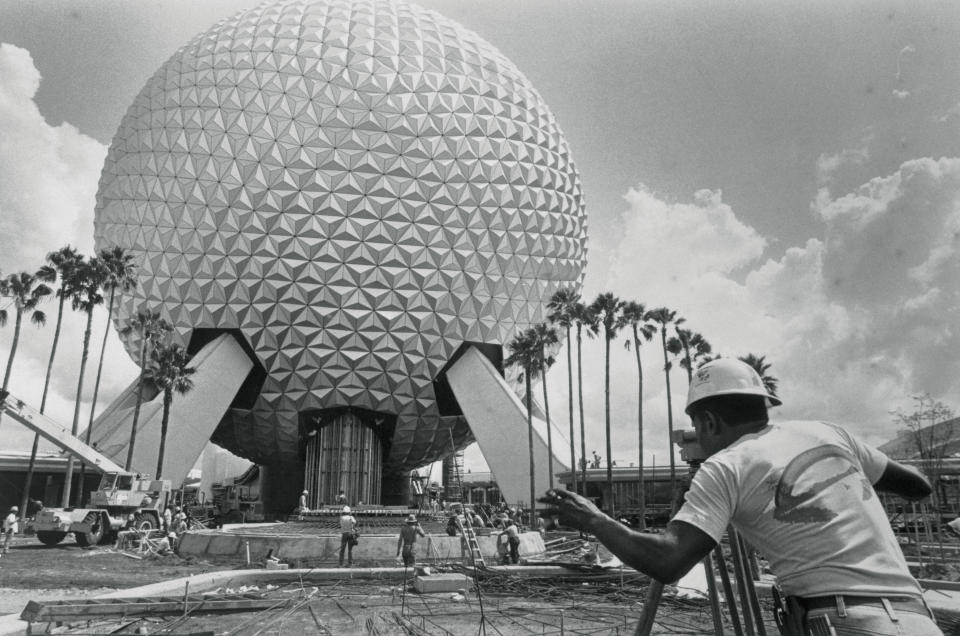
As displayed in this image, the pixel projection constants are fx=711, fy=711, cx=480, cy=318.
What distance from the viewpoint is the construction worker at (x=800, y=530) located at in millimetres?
1932

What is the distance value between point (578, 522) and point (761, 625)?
815 millimetres

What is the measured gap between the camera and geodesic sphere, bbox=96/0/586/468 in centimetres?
3200

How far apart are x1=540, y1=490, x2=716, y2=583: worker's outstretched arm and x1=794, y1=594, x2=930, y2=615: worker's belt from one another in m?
0.36

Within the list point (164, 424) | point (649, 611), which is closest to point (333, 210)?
point (164, 424)

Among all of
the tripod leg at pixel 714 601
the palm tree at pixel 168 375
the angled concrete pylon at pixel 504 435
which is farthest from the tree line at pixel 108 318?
the tripod leg at pixel 714 601

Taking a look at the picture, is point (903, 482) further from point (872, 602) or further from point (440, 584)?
point (440, 584)

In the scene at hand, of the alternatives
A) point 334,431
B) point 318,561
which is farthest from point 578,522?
point 334,431

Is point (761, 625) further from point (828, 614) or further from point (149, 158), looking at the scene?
point (149, 158)

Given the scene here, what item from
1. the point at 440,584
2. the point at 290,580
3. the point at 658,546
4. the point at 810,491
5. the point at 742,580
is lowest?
the point at 290,580

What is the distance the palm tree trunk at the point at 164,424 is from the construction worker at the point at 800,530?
30.4m

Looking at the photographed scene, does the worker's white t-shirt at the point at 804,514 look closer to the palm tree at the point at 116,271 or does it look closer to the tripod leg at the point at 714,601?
the tripod leg at the point at 714,601

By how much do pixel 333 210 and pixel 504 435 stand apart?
41.4ft

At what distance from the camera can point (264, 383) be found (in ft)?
108

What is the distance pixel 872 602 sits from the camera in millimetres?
1950
